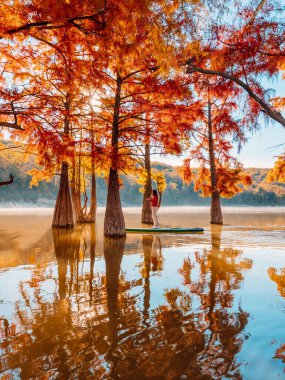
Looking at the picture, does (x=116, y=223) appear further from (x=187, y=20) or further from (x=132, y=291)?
(x=187, y=20)

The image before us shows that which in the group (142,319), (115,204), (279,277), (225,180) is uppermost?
(225,180)

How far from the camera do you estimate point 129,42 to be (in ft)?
21.0

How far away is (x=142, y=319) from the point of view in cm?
435

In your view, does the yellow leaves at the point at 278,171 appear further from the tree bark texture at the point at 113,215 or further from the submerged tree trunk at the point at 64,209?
the submerged tree trunk at the point at 64,209

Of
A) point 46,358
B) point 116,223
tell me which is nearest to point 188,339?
point 46,358

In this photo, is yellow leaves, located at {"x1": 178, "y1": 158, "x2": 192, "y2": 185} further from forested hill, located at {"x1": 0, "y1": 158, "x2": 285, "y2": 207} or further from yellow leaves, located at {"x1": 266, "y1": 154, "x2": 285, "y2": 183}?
forested hill, located at {"x1": 0, "y1": 158, "x2": 285, "y2": 207}

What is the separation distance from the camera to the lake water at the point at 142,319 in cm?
316

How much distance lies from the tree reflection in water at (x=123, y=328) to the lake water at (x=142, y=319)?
0.04 ft

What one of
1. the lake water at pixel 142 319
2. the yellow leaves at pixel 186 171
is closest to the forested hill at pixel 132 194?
the yellow leaves at pixel 186 171

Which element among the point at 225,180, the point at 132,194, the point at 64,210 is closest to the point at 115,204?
the point at 64,210

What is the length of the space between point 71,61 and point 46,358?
6957 millimetres

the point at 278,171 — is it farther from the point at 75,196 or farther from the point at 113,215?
the point at 75,196

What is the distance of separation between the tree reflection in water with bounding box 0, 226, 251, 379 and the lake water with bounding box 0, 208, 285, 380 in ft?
0.04

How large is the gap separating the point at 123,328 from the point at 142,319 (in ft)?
1.26
